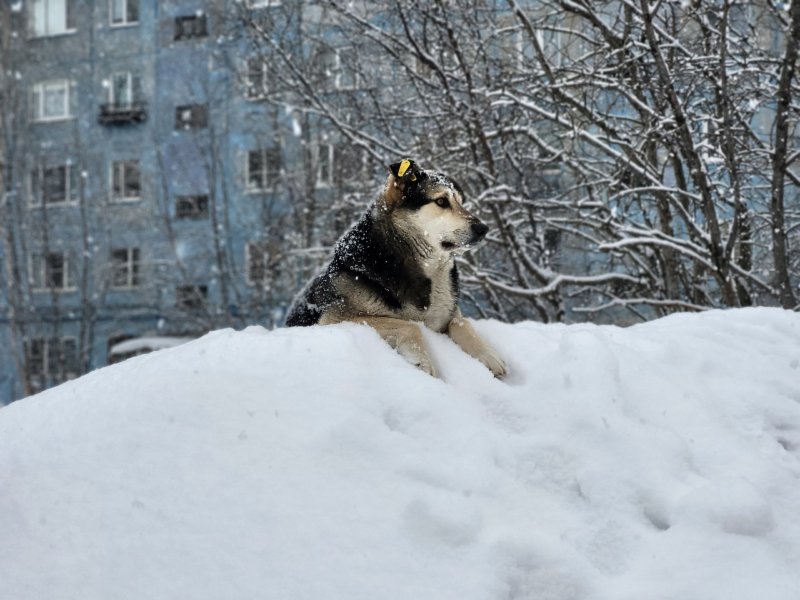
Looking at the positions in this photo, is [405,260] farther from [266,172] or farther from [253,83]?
[266,172]

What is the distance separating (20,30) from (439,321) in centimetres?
3135

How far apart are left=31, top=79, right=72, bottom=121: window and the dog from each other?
96.8 feet

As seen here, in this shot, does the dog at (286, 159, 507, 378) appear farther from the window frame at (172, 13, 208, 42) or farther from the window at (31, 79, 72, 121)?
the window at (31, 79, 72, 121)

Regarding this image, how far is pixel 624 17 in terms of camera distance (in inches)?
305

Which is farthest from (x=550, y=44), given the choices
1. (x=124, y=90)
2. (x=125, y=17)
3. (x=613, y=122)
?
(x=125, y=17)

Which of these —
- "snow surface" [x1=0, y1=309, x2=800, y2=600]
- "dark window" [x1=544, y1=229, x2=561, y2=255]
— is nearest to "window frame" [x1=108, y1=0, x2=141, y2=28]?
"dark window" [x1=544, y1=229, x2=561, y2=255]

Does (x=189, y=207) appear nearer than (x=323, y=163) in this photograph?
No

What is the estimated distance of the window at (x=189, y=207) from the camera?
2692cm

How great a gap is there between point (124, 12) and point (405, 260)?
97.2ft

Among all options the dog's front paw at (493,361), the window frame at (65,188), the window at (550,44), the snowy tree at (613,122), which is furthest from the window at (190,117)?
the dog's front paw at (493,361)

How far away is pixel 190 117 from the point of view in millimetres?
27297

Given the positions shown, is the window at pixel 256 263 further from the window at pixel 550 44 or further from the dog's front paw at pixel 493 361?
the dog's front paw at pixel 493 361

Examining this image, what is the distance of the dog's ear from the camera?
3854 mm

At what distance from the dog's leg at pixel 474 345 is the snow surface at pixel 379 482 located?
0.64ft
